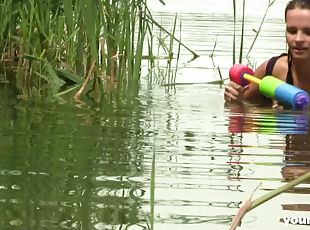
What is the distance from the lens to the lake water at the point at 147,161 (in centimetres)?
264

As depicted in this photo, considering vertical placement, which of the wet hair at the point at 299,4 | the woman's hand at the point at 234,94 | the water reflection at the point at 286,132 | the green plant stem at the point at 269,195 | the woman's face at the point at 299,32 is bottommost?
the water reflection at the point at 286,132

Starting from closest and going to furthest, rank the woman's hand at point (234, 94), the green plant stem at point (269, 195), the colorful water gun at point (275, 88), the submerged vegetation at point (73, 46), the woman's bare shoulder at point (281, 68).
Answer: the green plant stem at point (269, 195) → the colorful water gun at point (275, 88) → the submerged vegetation at point (73, 46) → the woman's hand at point (234, 94) → the woman's bare shoulder at point (281, 68)

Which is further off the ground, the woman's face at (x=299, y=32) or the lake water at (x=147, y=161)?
the woman's face at (x=299, y=32)

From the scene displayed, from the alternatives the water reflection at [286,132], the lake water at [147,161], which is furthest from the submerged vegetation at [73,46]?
the water reflection at [286,132]

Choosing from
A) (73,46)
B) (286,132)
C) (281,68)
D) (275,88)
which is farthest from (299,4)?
(286,132)

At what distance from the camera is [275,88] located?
→ 5242 millimetres

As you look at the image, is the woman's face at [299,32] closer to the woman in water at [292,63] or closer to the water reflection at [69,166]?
the woman in water at [292,63]

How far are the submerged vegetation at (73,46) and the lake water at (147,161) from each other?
0.16 m

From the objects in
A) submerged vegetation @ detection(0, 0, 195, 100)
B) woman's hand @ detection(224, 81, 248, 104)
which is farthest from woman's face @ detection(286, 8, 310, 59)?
submerged vegetation @ detection(0, 0, 195, 100)

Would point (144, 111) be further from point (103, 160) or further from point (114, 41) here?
point (103, 160)

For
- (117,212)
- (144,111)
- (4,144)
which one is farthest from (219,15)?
(117,212)

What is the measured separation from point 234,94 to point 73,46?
3.11 ft

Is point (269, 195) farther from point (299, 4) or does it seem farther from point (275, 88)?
Answer: point (299, 4)

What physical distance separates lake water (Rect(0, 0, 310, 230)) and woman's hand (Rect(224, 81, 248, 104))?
81 millimetres
